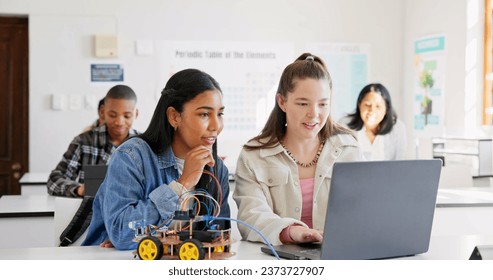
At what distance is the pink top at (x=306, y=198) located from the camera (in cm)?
224

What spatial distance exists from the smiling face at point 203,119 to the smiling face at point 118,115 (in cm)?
177

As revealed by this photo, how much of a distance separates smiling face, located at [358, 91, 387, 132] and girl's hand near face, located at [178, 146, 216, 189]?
3013 mm

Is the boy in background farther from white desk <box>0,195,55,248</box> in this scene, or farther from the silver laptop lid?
the silver laptop lid

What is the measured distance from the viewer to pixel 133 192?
6.31 ft

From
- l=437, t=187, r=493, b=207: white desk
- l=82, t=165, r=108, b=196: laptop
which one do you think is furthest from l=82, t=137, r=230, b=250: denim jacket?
l=437, t=187, r=493, b=207: white desk

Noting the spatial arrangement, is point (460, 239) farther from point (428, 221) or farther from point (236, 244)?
point (236, 244)

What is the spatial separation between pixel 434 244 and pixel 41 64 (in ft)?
14.7

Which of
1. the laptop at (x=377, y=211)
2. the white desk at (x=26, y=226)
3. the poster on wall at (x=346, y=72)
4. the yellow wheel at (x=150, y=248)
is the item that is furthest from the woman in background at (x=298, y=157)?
the poster on wall at (x=346, y=72)

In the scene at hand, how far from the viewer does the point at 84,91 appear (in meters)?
5.83

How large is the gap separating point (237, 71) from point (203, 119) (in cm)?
415

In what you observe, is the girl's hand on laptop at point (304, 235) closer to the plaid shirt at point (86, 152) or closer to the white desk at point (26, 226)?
the white desk at point (26, 226)

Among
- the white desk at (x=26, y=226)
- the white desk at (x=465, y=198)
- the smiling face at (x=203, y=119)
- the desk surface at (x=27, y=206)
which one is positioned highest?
the smiling face at (x=203, y=119)

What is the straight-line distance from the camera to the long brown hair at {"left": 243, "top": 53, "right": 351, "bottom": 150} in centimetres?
226
